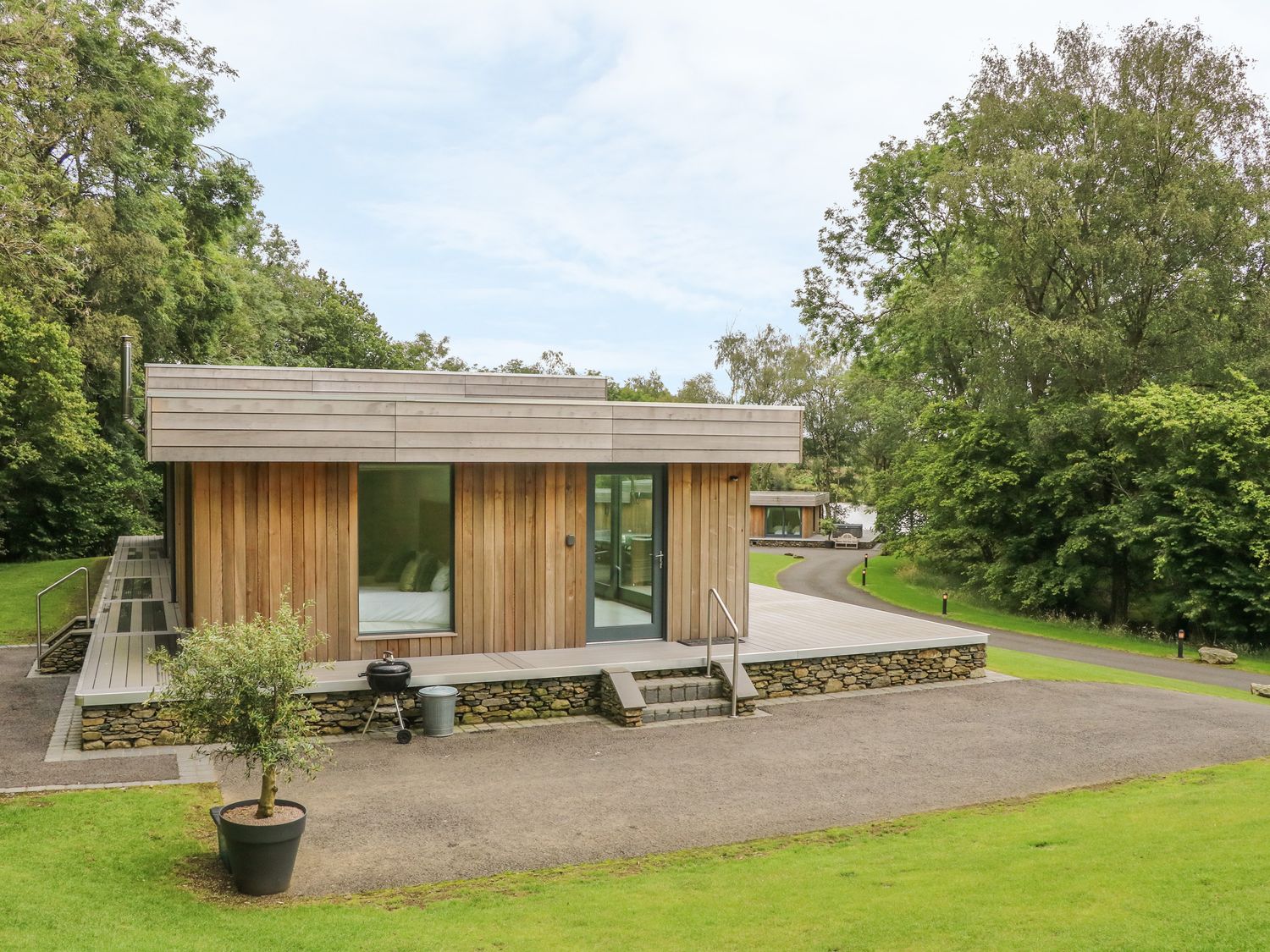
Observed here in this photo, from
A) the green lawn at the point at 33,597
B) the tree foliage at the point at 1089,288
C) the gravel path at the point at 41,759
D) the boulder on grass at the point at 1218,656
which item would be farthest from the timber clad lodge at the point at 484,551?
the tree foliage at the point at 1089,288

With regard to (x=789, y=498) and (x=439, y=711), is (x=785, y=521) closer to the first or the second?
(x=789, y=498)

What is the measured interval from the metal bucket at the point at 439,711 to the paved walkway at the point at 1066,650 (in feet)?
41.9

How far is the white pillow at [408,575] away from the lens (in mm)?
10383

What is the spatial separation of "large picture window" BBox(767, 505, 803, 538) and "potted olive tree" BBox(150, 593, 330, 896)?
1592 inches

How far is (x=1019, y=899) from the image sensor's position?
195 inches

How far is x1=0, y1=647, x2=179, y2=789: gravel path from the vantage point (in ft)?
24.7

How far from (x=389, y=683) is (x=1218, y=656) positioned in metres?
17.1

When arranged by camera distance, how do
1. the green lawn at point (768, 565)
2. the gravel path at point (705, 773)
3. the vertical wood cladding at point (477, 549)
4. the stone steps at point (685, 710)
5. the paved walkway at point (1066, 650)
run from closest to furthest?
the gravel path at point (705, 773) < the vertical wood cladding at point (477, 549) < the stone steps at point (685, 710) < the paved walkway at point (1066, 650) < the green lawn at point (768, 565)

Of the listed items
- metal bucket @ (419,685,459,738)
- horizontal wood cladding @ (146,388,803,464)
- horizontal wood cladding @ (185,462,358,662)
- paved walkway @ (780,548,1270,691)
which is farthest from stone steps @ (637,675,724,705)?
paved walkway @ (780,548,1270,691)

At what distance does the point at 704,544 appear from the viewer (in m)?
11.6

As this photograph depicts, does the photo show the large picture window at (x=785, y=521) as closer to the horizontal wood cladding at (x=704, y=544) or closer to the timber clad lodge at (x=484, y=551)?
the timber clad lodge at (x=484, y=551)

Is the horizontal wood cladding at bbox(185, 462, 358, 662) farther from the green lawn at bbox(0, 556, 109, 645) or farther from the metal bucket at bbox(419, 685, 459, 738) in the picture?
the green lawn at bbox(0, 556, 109, 645)

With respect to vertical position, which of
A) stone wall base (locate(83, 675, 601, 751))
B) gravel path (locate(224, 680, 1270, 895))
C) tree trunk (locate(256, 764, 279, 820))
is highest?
tree trunk (locate(256, 764, 279, 820))

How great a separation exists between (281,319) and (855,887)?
124 feet
